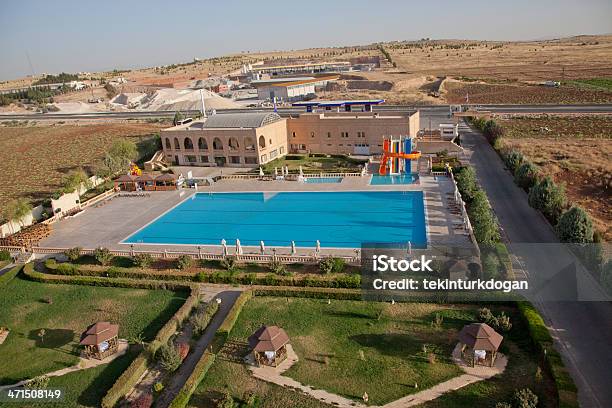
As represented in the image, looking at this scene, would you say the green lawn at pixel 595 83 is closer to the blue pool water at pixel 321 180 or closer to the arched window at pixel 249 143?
the blue pool water at pixel 321 180

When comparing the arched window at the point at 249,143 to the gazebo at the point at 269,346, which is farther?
the arched window at the point at 249,143

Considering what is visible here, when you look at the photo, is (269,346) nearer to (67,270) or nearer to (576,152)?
(67,270)

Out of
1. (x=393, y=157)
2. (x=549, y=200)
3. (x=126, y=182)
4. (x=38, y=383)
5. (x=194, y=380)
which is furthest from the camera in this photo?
(x=126, y=182)

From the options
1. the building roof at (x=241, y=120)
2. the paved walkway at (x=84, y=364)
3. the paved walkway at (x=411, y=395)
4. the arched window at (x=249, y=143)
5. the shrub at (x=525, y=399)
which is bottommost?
the paved walkway at (x=411, y=395)

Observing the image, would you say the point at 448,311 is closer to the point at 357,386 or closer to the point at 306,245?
the point at 357,386

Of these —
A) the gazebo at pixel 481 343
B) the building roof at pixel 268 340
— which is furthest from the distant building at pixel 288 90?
the gazebo at pixel 481 343

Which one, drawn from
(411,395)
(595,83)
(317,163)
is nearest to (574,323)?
(411,395)
